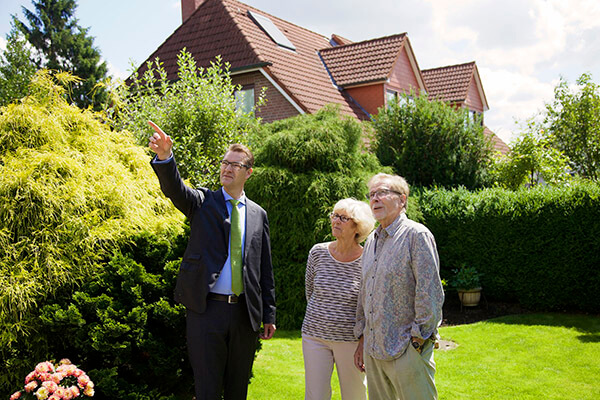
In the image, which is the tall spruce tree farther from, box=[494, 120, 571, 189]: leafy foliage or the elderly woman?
the elderly woman

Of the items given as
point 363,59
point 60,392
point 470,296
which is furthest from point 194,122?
point 363,59

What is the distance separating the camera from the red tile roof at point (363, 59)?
17989 millimetres

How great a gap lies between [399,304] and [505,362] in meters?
4.47

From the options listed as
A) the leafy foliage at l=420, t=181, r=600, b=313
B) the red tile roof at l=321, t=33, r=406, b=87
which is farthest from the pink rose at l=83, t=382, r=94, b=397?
the red tile roof at l=321, t=33, r=406, b=87

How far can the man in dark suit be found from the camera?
3.46 metres

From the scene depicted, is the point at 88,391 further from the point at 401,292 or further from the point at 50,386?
the point at 401,292

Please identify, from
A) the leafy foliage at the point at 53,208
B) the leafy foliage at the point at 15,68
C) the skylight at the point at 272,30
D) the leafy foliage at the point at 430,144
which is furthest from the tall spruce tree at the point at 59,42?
the leafy foliage at the point at 53,208

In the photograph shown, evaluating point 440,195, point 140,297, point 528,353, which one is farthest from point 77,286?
point 440,195

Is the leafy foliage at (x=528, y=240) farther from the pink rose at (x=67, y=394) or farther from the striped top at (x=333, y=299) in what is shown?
the pink rose at (x=67, y=394)

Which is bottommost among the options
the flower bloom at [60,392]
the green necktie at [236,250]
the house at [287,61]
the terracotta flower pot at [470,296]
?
the terracotta flower pot at [470,296]

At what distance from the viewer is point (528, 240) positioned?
9.61 meters

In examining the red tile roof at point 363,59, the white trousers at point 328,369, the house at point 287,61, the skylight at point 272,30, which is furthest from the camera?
the red tile roof at point 363,59

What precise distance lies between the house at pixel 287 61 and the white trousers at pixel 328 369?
11.0m

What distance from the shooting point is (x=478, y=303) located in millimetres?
10305
